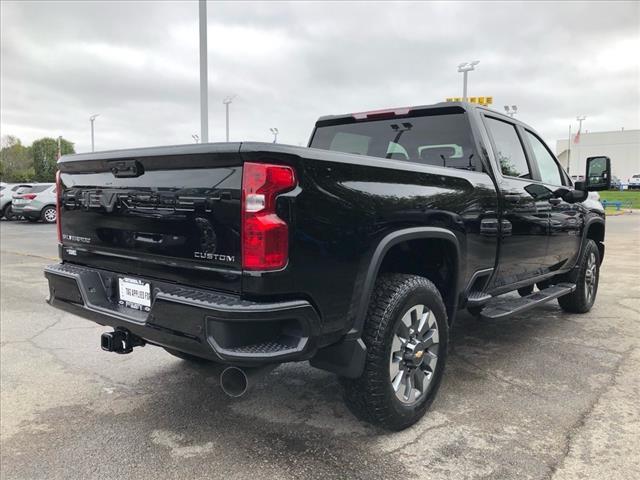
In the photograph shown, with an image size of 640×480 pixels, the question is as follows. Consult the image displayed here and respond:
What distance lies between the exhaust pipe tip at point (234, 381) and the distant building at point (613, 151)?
85856 millimetres

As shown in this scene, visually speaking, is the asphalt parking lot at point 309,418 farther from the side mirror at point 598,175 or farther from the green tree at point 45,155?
the green tree at point 45,155

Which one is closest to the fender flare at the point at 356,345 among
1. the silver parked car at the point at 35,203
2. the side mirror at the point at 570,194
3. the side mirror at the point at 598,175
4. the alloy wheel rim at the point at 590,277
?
the side mirror at the point at 570,194

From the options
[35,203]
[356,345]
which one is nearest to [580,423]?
[356,345]

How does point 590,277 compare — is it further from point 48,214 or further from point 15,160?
point 15,160

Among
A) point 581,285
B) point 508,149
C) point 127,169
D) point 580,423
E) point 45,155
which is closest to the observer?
point 127,169

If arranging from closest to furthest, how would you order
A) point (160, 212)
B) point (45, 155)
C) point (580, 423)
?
1. point (160, 212)
2. point (580, 423)
3. point (45, 155)

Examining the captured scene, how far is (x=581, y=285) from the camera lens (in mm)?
5590

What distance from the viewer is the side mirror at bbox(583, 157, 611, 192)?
16.8 ft

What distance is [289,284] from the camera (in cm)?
231

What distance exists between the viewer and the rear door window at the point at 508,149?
161 inches

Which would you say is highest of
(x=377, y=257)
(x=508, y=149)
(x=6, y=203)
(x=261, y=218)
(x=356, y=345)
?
(x=508, y=149)

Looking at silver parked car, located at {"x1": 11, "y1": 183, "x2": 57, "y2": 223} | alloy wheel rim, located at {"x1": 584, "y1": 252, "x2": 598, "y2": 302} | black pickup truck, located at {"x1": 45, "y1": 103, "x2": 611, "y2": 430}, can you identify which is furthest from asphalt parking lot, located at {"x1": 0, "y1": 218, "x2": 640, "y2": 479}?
silver parked car, located at {"x1": 11, "y1": 183, "x2": 57, "y2": 223}

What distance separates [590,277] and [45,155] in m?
83.6

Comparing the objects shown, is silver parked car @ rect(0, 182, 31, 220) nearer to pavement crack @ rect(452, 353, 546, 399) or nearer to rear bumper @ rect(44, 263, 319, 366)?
pavement crack @ rect(452, 353, 546, 399)
